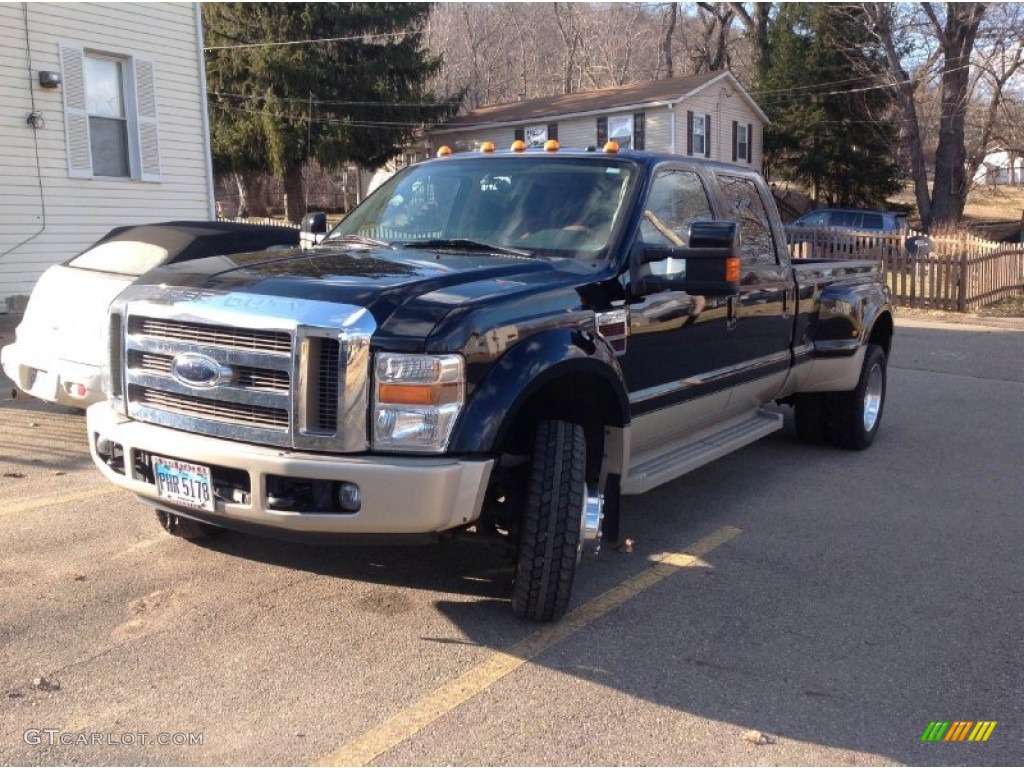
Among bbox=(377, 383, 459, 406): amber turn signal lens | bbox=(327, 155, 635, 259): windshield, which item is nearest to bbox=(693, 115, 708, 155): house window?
bbox=(327, 155, 635, 259): windshield

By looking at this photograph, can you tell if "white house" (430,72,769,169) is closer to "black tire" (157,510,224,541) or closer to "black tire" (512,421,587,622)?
"black tire" (157,510,224,541)

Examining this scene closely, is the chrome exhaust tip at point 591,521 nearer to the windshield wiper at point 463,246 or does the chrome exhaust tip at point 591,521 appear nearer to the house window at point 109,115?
the windshield wiper at point 463,246

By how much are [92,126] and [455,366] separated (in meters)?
11.6

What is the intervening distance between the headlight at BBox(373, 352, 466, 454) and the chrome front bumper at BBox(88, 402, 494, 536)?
0.07 m

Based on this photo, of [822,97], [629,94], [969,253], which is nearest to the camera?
[969,253]

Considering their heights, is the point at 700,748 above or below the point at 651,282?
below

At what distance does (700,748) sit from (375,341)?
180 centimetres

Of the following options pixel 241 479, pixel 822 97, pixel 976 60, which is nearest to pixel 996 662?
pixel 241 479

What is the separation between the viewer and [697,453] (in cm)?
543

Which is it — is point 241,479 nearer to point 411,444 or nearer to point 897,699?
point 411,444

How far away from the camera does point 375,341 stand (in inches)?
142

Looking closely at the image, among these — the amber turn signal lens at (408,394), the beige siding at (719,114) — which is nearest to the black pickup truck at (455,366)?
the amber turn signal lens at (408,394)

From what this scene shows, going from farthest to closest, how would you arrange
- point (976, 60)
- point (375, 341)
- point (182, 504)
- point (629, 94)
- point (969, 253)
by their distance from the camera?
point (629, 94), point (976, 60), point (969, 253), point (182, 504), point (375, 341)

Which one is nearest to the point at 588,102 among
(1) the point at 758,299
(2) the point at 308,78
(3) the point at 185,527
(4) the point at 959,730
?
(2) the point at 308,78
